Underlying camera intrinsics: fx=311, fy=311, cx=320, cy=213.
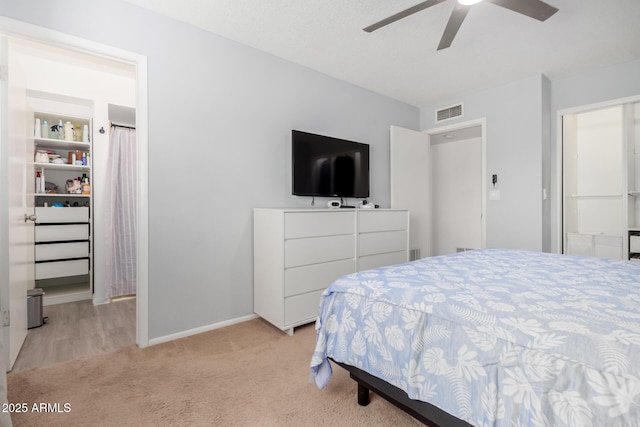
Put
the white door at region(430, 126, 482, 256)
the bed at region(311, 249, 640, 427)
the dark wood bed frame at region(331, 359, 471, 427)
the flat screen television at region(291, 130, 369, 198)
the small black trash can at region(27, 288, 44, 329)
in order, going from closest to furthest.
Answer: the bed at region(311, 249, 640, 427) < the dark wood bed frame at region(331, 359, 471, 427) < the small black trash can at region(27, 288, 44, 329) < the flat screen television at region(291, 130, 369, 198) < the white door at region(430, 126, 482, 256)

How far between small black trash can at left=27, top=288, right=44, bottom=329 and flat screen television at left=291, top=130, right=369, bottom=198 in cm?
243

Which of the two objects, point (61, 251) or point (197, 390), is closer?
point (197, 390)

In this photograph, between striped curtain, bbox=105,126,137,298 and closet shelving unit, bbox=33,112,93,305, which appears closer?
closet shelving unit, bbox=33,112,93,305

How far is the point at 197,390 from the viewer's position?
1.76 metres

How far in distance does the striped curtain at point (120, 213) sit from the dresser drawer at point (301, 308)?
2.20 metres

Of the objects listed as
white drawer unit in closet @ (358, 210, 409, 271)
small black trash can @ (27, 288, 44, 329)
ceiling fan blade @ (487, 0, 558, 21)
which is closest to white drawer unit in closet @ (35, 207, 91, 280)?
small black trash can @ (27, 288, 44, 329)

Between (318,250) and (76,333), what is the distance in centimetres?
210

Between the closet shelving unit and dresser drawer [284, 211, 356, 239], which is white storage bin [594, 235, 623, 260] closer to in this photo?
dresser drawer [284, 211, 356, 239]

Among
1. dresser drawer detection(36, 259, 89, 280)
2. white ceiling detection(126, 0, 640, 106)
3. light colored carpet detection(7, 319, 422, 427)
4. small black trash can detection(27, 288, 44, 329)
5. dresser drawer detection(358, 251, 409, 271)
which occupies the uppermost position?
white ceiling detection(126, 0, 640, 106)

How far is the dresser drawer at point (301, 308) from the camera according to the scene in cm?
254

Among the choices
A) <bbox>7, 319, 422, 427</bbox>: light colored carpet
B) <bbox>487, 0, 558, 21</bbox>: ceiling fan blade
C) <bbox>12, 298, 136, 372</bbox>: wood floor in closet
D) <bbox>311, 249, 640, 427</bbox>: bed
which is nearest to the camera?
<bbox>311, 249, 640, 427</bbox>: bed

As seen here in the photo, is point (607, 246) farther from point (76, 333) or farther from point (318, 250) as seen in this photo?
point (76, 333)

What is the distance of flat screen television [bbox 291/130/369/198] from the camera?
10.1 feet

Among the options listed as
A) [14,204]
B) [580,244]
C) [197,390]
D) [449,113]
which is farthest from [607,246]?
[14,204]
